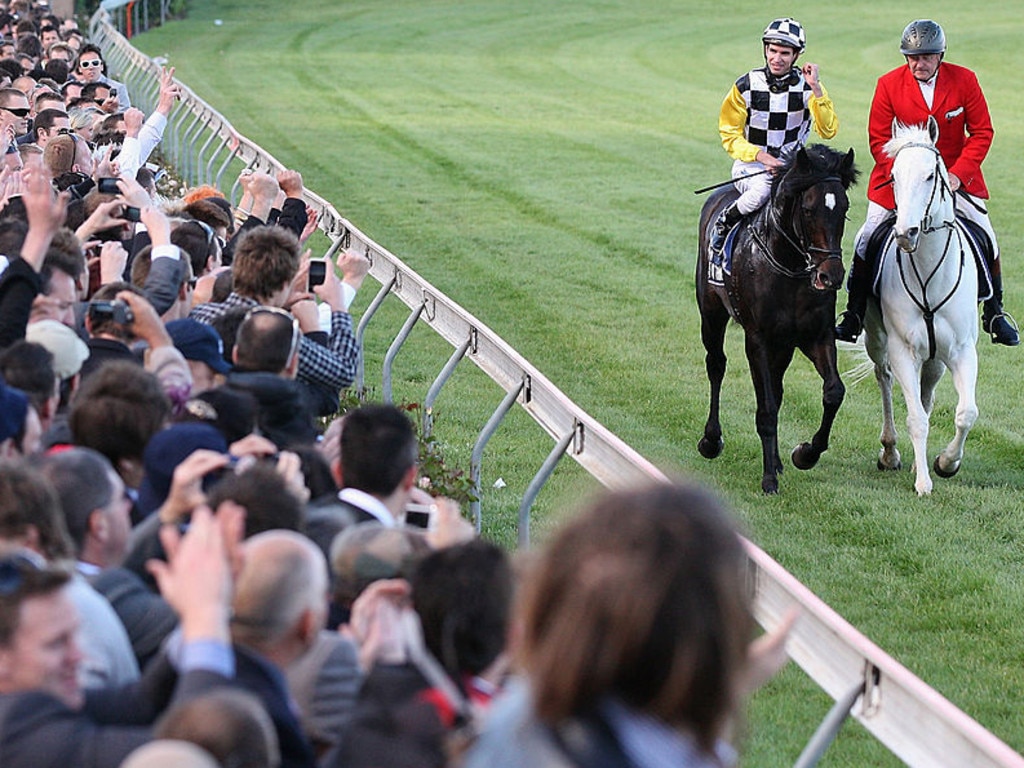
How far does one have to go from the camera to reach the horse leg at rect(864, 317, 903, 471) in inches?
395

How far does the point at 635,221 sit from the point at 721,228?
926 centimetres

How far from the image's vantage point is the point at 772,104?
32.9ft

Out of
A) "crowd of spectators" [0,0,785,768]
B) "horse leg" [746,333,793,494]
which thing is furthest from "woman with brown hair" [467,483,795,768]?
"horse leg" [746,333,793,494]

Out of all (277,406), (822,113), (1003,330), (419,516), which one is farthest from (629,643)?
(1003,330)

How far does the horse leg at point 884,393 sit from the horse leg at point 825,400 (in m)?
0.42

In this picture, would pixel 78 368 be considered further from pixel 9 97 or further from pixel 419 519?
pixel 9 97

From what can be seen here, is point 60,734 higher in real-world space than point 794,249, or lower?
higher

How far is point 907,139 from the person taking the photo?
9344 millimetres

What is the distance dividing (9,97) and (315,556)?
9.59 metres

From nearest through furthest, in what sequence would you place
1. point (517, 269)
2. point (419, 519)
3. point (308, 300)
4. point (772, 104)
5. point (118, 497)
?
point (118, 497) → point (419, 519) → point (308, 300) → point (772, 104) → point (517, 269)

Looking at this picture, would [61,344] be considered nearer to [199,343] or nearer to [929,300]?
[199,343]

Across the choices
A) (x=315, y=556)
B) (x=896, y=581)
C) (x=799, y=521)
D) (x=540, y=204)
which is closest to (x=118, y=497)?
(x=315, y=556)

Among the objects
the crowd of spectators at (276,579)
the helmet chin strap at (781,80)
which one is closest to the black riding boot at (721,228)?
the helmet chin strap at (781,80)

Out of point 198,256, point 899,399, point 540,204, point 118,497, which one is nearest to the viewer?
point 118,497
